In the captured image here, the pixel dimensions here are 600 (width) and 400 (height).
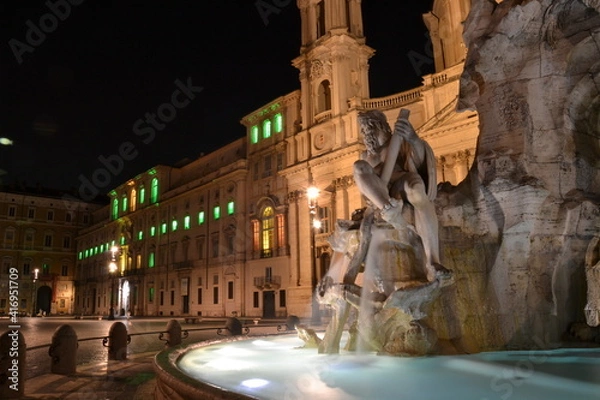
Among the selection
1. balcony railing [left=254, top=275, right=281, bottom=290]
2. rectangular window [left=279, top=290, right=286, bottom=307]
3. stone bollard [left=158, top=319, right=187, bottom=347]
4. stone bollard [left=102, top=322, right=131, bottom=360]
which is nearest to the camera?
stone bollard [left=102, top=322, right=131, bottom=360]

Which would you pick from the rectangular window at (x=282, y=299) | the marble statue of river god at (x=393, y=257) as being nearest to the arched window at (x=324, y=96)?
the rectangular window at (x=282, y=299)

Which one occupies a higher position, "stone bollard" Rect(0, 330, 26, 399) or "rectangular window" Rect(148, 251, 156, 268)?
"rectangular window" Rect(148, 251, 156, 268)

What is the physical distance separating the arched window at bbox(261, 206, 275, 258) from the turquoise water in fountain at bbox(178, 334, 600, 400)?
31008 mm

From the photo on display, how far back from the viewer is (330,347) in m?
5.70

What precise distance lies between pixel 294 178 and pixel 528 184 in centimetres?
2984

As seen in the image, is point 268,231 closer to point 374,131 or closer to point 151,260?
point 151,260

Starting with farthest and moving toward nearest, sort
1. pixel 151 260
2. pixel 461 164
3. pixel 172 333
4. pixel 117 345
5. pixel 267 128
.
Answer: pixel 151 260 → pixel 267 128 → pixel 461 164 → pixel 172 333 → pixel 117 345

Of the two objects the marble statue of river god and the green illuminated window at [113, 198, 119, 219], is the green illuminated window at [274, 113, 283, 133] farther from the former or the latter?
the green illuminated window at [113, 198, 119, 219]

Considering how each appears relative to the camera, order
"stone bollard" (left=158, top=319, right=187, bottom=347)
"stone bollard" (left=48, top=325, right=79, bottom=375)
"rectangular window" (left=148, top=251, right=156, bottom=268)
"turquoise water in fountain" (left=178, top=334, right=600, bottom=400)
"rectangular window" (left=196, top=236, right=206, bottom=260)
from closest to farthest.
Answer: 1. "turquoise water in fountain" (left=178, top=334, right=600, bottom=400)
2. "stone bollard" (left=48, top=325, right=79, bottom=375)
3. "stone bollard" (left=158, top=319, right=187, bottom=347)
4. "rectangular window" (left=196, top=236, right=206, bottom=260)
5. "rectangular window" (left=148, top=251, right=156, bottom=268)

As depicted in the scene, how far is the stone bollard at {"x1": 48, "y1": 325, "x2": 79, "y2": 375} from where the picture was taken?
7.80 m

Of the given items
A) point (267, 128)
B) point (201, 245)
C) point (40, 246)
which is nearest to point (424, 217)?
point (267, 128)

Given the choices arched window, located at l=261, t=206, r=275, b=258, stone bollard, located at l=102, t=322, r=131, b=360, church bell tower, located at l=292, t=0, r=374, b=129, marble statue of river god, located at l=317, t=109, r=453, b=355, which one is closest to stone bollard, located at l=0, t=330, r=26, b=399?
marble statue of river god, located at l=317, t=109, r=453, b=355

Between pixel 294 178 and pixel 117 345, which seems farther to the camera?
pixel 294 178

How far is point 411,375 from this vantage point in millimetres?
4156
